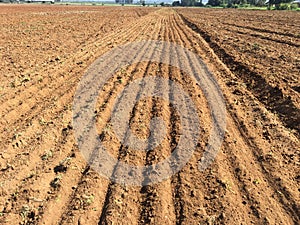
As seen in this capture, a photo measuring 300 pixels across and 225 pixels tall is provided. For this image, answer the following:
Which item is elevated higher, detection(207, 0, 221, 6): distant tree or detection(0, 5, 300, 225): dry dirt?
detection(207, 0, 221, 6): distant tree

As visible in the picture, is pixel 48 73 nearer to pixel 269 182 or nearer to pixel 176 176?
pixel 176 176

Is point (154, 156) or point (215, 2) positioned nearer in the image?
point (154, 156)

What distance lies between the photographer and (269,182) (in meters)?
4.69

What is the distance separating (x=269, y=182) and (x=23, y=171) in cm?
455

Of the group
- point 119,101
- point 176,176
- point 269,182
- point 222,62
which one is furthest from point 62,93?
point 222,62

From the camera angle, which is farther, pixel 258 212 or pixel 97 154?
pixel 97 154

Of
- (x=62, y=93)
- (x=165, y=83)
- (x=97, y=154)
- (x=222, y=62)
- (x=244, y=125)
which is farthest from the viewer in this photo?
(x=222, y=62)

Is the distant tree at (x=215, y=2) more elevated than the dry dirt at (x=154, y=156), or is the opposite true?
the distant tree at (x=215, y=2)

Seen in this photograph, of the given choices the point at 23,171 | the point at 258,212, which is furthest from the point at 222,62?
the point at 23,171

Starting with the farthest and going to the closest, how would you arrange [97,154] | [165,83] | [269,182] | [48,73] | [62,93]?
[48,73], [165,83], [62,93], [97,154], [269,182]

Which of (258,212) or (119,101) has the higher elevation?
(119,101)

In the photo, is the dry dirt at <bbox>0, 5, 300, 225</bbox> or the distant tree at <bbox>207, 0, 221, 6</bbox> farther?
the distant tree at <bbox>207, 0, 221, 6</bbox>

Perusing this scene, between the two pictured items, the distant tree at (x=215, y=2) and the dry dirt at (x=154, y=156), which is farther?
the distant tree at (x=215, y=2)

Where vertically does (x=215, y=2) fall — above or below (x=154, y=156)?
above
